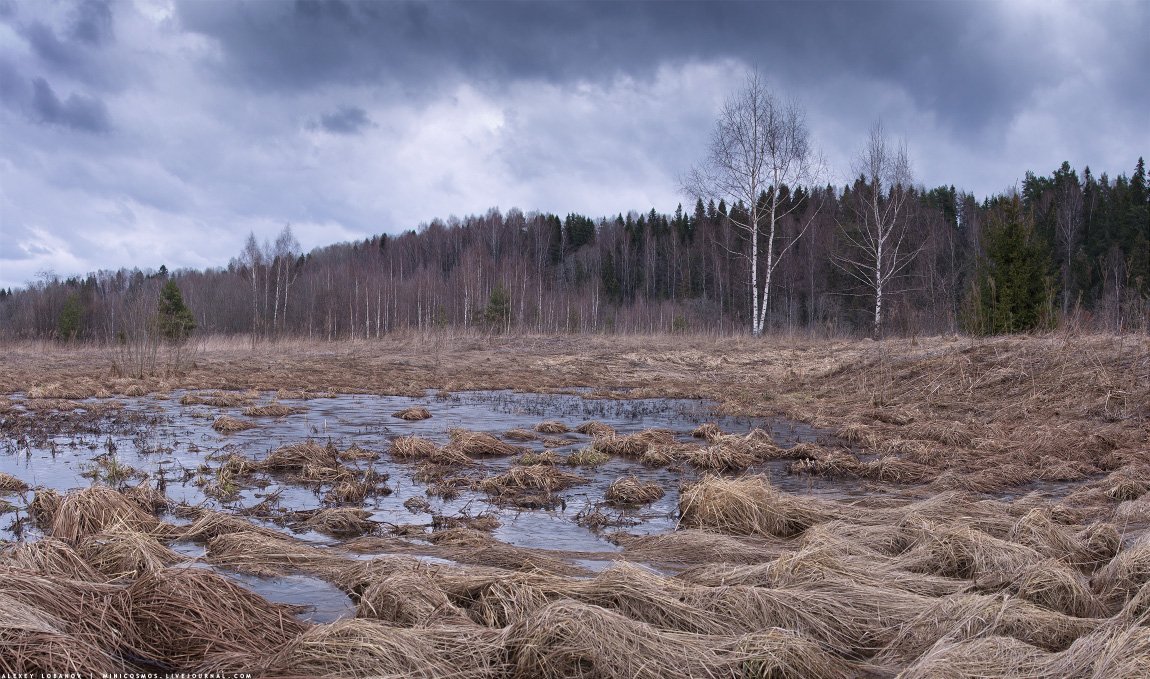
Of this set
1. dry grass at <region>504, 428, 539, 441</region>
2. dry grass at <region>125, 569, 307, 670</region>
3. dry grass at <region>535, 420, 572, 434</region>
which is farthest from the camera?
dry grass at <region>535, 420, 572, 434</region>

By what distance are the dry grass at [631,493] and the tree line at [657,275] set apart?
25659mm

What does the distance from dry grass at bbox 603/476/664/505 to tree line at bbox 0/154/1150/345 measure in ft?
84.2

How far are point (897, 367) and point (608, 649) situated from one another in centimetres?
1624

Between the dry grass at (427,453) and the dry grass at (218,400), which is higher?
the dry grass at (218,400)

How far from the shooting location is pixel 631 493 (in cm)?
778

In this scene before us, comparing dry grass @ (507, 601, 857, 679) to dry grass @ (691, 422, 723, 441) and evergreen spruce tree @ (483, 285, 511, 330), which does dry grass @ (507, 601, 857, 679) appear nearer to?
dry grass @ (691, 422, 723, 441)

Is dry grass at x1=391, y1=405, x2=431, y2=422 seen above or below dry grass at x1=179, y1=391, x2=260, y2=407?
below

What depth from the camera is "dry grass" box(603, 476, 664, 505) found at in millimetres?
7699

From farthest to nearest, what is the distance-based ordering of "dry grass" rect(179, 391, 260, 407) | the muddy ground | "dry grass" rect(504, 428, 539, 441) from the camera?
"dry grass" rect(179, 391, 260, 407)
"dry grass" rect(504, 428, 539, 441)
the muddy ground

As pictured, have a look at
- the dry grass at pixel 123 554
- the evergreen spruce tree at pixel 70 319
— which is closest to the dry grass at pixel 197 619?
the dry grass at pixel 123 554

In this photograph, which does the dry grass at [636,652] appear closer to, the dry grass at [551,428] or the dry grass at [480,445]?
the dry grass at [480,445]

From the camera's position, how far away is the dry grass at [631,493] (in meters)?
7.70

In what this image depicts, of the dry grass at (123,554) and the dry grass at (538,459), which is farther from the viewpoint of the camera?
the dry grass at (538,459)

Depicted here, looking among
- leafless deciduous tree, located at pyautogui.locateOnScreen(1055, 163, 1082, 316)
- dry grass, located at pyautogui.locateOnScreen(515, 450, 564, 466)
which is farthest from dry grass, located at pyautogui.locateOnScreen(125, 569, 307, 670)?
leafless deciduous tree, located at pyautogui.locateOnScreen(1055, 163, 1082, 316)
